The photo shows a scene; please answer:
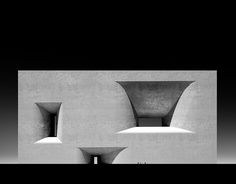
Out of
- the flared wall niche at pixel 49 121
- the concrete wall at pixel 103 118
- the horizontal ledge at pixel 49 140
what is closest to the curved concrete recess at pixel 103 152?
the concrete wall at pixel 103 118

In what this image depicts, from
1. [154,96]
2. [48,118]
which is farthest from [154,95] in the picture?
[48,118]

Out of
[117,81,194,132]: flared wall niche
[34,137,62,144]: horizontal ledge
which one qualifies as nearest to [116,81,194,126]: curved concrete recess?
[117,81,194,132]: flared wall niche

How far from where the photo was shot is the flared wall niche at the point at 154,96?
1338cm

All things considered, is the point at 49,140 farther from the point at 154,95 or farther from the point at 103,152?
the point at 154,95

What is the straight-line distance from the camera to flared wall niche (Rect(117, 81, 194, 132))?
13.4 metres

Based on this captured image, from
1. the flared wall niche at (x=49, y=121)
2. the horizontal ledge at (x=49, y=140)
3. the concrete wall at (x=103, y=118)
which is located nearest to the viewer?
the concrete wall at (x=103, y=118)

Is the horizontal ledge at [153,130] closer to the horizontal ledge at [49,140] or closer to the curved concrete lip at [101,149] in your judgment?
the curved concrete lip at [101,149]

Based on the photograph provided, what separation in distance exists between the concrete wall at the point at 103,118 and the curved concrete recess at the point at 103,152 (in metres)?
0.19

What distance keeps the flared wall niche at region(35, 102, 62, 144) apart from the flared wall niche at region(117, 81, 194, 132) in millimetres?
2887

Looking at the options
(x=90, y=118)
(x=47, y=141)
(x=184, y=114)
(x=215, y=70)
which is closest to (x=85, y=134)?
(x=90, y=118)

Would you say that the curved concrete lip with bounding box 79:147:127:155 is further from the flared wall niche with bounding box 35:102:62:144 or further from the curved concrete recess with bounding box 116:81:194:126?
the curved concrete recess with bounding box 116:81:194:126

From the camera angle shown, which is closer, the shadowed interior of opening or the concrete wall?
the concrete wall

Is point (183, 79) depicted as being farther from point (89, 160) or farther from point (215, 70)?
point (89, 160)

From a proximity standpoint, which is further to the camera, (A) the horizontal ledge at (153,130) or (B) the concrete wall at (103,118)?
(A) the horizontal ledge at (153,130)
